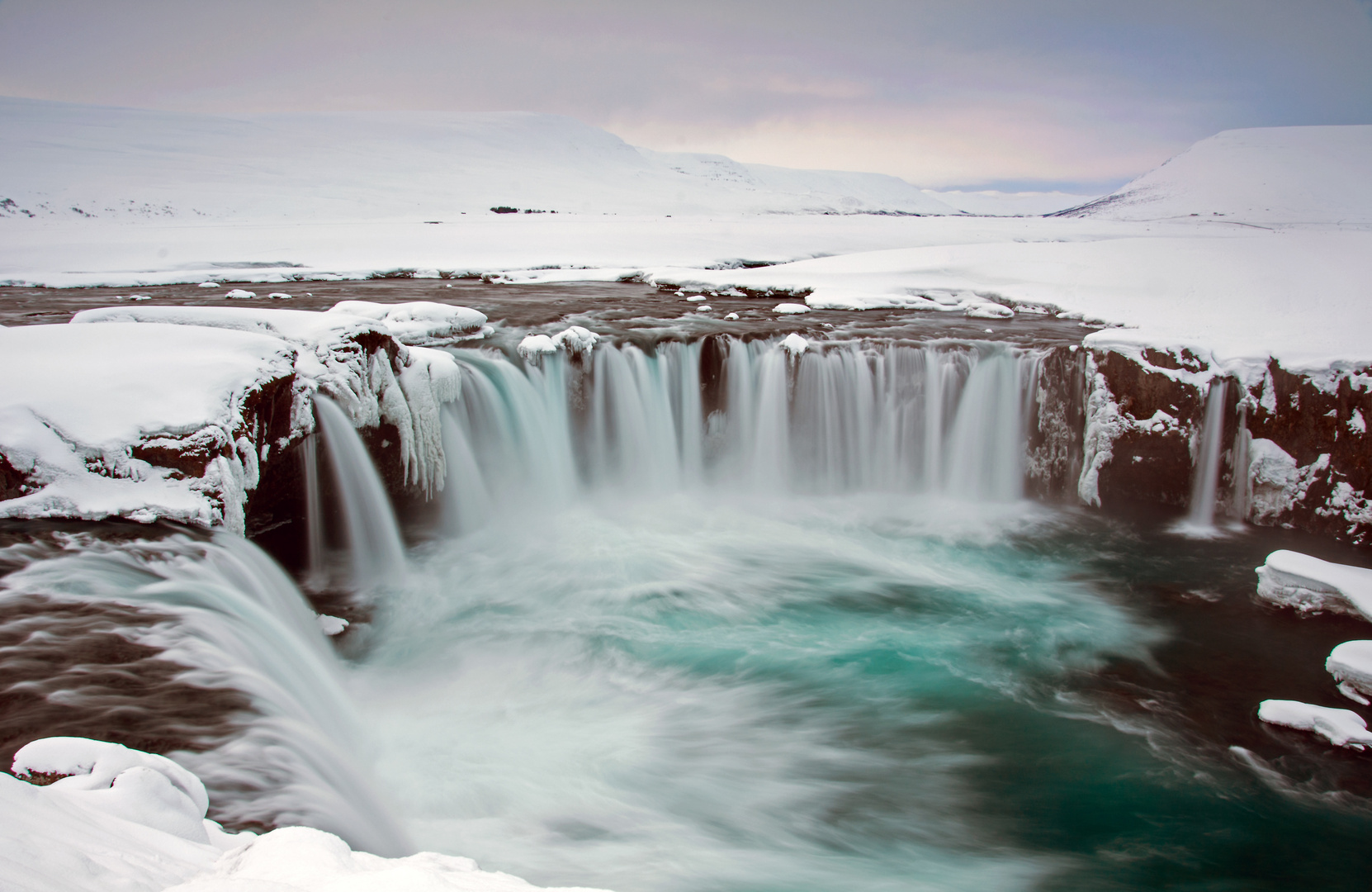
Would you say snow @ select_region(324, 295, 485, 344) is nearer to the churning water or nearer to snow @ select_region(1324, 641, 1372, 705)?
the churning water

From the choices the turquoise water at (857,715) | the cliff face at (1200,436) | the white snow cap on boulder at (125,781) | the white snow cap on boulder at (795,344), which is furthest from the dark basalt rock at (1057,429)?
the white snow cap on boulder at (125,781)

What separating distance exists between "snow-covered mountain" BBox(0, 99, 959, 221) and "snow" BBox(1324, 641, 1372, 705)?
38964mm

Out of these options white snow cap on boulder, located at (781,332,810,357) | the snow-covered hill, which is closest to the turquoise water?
white snow cap on boulder, located at (781,332,810,357)

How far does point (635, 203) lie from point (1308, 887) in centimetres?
5947

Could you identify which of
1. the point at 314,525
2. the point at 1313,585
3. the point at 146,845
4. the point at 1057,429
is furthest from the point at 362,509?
the point at 1313,585

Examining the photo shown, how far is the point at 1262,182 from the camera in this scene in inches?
2238

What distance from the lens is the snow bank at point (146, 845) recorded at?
1.51 metres

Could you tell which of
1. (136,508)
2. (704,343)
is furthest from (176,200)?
(136,508)

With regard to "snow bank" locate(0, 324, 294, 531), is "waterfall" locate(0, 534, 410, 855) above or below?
below

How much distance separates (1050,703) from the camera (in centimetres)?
507

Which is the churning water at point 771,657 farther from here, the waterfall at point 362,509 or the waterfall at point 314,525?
the waterfall at point 314,525

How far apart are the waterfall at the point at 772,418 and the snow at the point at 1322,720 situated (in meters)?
4.32

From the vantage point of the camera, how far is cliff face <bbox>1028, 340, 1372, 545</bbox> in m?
6.98

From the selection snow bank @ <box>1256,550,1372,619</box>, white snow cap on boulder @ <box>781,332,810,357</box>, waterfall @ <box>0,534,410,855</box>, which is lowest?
snow bank @ <box>1256,550,1372,619</box>
